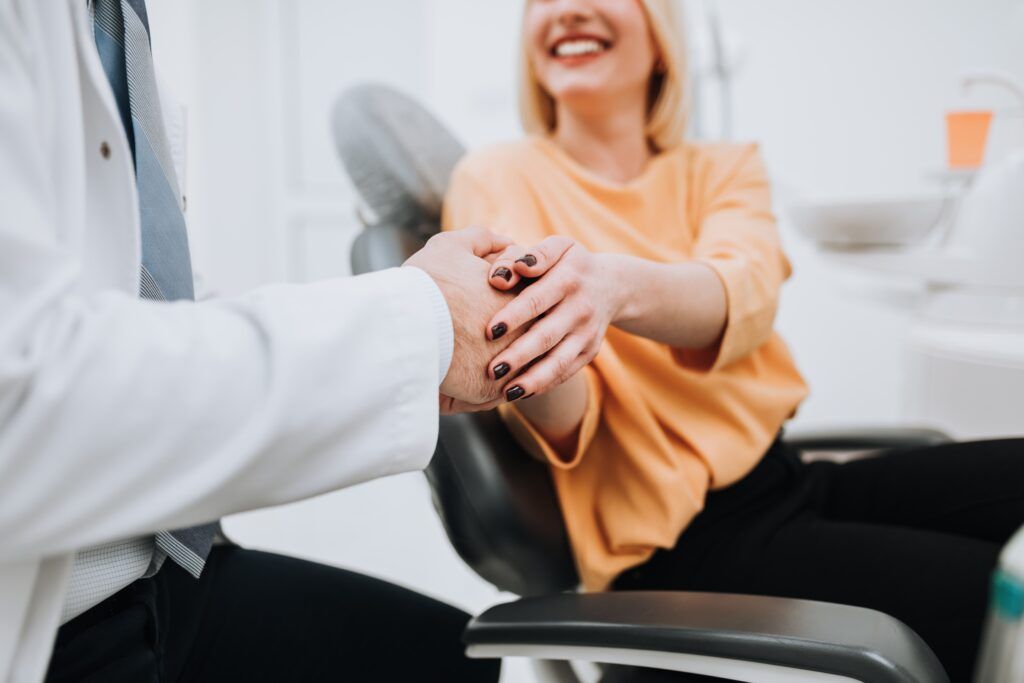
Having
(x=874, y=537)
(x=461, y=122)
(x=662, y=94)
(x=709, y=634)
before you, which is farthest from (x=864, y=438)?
(x=461, y=122)

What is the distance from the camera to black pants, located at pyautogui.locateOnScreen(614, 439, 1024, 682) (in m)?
0.66

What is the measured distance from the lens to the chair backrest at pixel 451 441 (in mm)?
721

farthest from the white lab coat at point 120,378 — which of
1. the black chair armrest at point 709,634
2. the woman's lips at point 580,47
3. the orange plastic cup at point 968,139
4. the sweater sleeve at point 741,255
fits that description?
the orange plastic cup at point 968,139

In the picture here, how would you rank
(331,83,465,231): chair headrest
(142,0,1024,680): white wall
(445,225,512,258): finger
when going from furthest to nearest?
(142,0,1024,680): white wall → (331,83,465,231): chair headrest → (445,225,512,258): finger

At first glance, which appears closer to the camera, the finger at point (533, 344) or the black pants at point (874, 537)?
the finger at point (533, 344)

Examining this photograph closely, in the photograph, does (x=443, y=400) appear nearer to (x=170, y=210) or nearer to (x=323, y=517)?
(x=170, y=210)

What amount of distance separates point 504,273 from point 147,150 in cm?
28

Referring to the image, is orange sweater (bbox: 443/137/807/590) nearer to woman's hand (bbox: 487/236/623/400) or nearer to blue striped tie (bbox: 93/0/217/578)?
woman's hand (bbox: 487/236/623/400)

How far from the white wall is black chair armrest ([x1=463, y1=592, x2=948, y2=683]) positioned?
2.97 feet

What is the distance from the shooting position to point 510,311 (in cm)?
53

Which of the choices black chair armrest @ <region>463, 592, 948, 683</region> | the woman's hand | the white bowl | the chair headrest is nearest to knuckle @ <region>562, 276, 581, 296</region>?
the woman's hand

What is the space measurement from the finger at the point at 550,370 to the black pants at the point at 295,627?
319 mm

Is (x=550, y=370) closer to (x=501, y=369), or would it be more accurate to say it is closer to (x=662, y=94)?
(x=501, y=369)

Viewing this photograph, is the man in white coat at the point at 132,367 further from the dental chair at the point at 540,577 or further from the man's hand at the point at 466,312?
the dental chair at the point at 540,577
